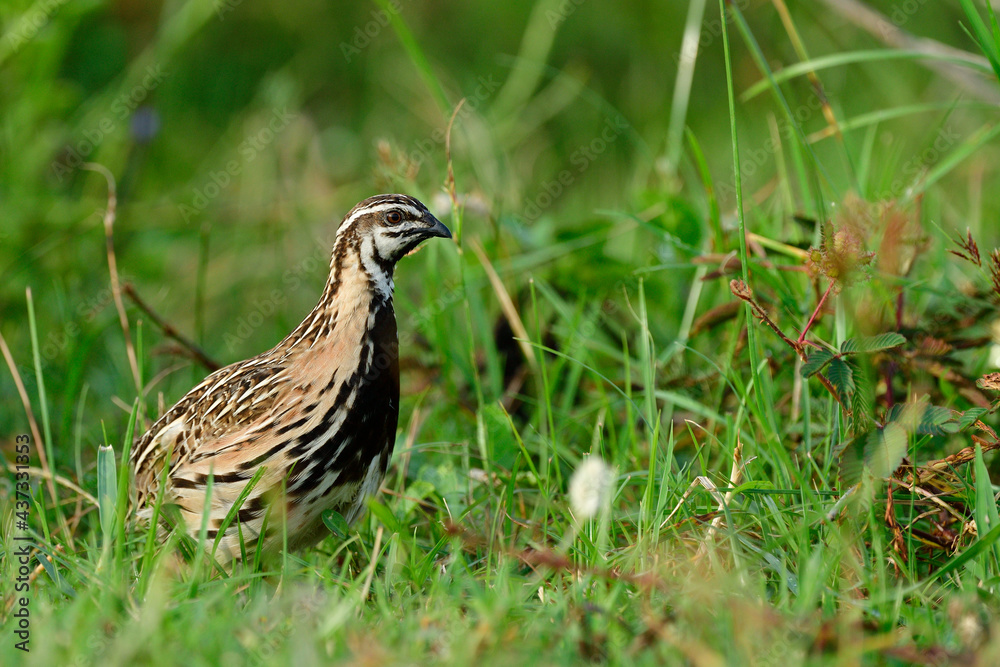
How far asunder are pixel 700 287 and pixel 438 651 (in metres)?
2.81

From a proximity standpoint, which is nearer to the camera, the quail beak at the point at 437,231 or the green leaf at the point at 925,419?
the green leaf at the point at 925,419

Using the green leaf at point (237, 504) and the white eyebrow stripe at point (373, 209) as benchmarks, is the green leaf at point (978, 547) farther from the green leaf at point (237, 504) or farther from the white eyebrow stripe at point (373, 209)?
the white eyebrow stripe at point (373, 209)

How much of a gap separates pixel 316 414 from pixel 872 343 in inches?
77.9

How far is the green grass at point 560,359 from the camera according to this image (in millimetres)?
2703

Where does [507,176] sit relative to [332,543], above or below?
above

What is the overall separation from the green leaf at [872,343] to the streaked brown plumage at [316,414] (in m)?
1.58

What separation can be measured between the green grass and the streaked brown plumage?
0.59 ft

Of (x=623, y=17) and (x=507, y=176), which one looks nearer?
(x=507, y=176)

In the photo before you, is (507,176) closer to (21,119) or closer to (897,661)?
(21,119)

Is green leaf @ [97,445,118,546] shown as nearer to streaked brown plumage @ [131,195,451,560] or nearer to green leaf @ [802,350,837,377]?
streaked brown plumage @ [131,195,451,560]

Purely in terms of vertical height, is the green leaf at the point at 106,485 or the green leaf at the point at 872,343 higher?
the green leaf at the point at 106,485

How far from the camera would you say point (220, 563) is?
12.3ft

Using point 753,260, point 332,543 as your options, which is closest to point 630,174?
point 753,260

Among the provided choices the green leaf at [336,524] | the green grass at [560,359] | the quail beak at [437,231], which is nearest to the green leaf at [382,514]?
the green grass at [560,359]
